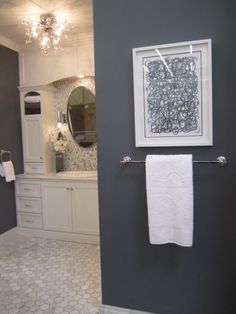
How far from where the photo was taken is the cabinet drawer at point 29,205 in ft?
11.7

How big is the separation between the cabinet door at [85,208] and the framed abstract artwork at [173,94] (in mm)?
1641

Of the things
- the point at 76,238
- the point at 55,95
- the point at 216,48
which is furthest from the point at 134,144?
the point at 55,95

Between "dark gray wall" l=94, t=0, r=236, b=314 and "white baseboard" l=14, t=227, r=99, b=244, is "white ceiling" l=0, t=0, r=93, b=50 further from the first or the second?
"white baseboard" l=14, t=227, r=99, b=244

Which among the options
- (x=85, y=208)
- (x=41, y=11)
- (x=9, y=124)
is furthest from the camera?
(x=9, y=124)

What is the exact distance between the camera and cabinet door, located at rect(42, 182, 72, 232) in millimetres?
3406

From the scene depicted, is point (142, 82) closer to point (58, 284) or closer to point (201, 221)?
point (201, 221)

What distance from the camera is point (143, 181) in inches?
71.7

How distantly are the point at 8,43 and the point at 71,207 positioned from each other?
2.22 metres

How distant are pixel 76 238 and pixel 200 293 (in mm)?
1943

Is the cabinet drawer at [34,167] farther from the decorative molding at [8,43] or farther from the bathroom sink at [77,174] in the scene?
the decorative molding at [8,43]

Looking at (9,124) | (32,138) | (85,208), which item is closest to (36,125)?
(32,138)

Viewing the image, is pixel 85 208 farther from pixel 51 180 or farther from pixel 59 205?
pixel 51 180

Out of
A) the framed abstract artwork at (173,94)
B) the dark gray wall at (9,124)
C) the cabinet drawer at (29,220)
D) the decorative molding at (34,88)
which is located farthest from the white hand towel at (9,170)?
the framed abstract artwork at (173,94)

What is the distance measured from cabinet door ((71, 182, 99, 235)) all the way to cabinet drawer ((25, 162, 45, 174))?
626 mm
